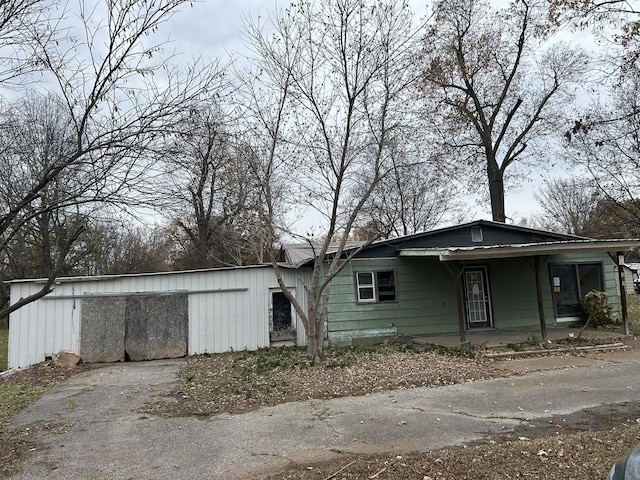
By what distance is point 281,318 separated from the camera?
13.5 m

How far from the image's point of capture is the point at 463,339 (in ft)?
34.8

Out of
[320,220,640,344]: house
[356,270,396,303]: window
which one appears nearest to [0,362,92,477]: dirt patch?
[320,220,640,344]: house

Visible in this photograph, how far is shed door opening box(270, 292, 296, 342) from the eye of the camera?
13375 millimetres

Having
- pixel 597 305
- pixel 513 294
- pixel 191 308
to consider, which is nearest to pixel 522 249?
pixel 513 294

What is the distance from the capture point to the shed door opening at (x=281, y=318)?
527 inches

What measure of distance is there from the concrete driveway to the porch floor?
2.63 metres

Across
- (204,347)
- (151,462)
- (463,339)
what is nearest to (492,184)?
(463,339)

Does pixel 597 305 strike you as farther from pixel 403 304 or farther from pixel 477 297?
pixel 403 304

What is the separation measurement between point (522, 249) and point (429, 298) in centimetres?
309

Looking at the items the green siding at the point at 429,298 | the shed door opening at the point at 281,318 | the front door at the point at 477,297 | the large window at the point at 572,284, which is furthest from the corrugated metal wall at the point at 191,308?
the large window at the point at 572,284

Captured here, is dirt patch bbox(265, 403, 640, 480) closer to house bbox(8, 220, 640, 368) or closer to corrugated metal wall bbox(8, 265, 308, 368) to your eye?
house bbox(8, 220, 640, 368)

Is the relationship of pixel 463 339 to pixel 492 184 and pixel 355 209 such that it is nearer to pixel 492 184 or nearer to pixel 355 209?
pixel 355 209

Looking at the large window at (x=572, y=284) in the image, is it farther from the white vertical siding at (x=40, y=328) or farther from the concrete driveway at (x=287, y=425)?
the white vertical siding at (x=40, y=328)

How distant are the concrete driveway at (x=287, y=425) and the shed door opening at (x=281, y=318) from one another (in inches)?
200
